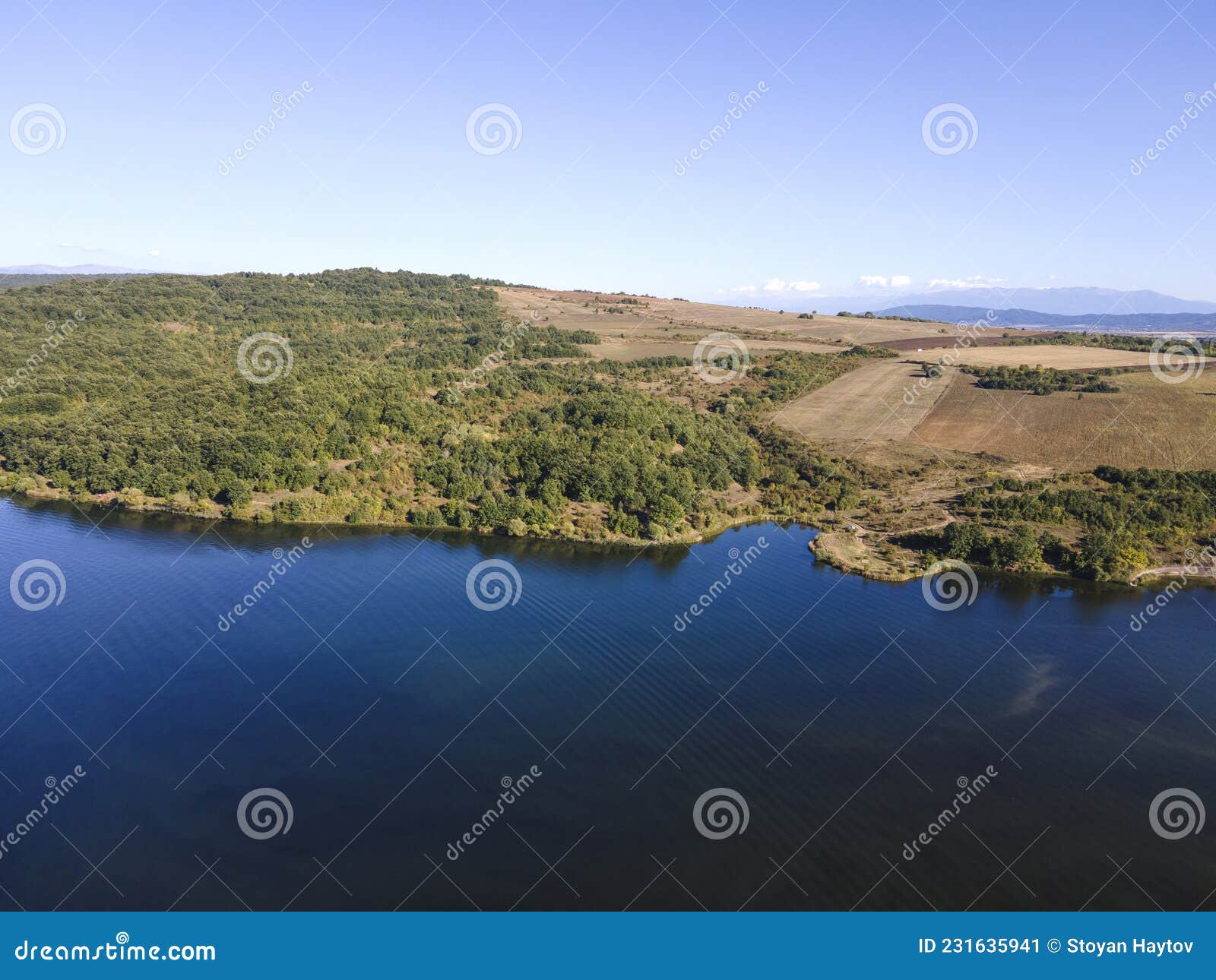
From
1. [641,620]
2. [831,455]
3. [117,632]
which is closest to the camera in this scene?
[117,632]

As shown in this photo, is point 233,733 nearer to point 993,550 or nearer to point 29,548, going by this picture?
point 29,548

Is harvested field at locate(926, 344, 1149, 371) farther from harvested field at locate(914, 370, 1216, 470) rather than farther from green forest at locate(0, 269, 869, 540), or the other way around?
green forest at locate(0, 269, 869, 540)

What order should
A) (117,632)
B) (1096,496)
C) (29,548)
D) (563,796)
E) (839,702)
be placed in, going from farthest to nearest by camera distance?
(1096,496)
(29,548)
(117,632)
(839,702)
(563,796)

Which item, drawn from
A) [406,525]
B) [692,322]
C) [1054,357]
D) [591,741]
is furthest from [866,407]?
[591,741]

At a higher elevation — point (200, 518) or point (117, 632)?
point (200, 518)

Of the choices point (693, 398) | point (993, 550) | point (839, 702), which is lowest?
point (839, 702)

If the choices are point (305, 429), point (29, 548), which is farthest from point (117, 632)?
point (305, 429)

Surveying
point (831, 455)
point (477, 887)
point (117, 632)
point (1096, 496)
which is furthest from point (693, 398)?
point (477, 887)

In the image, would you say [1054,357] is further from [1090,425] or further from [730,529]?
[730,529]

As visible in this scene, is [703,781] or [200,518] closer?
[703,781]
